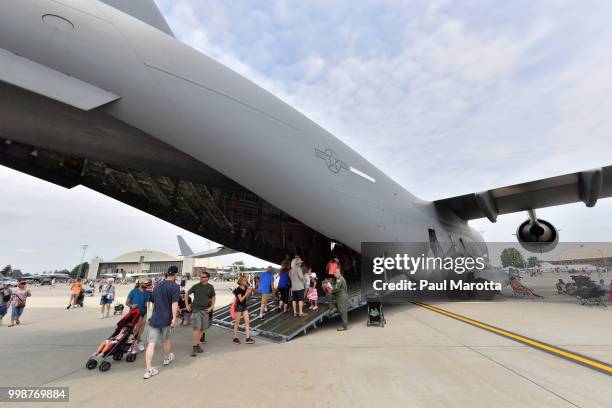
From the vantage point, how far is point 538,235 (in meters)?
12.6

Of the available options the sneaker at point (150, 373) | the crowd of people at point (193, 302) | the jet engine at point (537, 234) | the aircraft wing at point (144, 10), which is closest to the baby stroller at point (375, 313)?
the crowd of people at point (193, 302)

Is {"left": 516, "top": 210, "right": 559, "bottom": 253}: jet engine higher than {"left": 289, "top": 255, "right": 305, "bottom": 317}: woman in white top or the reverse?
higher

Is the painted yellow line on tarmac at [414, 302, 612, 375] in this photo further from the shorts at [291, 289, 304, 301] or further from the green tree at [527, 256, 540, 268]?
the green tree at [527, 256, 540, 268]

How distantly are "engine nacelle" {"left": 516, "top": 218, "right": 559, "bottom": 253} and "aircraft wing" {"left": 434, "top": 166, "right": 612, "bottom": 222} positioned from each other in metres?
1.12

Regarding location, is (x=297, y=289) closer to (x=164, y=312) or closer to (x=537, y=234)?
(x=164, y=312)

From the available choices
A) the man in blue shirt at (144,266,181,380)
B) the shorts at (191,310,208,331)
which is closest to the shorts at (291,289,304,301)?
the shorts at (191,310,208,331)

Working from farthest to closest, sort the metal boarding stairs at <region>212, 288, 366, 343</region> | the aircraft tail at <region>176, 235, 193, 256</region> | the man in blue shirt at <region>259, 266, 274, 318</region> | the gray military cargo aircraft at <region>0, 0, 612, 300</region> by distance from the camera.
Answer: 1. the aircraft tail at <region>176, 235, 193, 256</region>
2. the man in blue shirt at <region>259, 266, 274, 318</region>
3. the metal boarding stairs at <region>212, 288, 366, 343</region>
4. the gray military cargo aircraft at <region>0, 0, 612, 300</region>

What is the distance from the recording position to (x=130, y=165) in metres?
6.37

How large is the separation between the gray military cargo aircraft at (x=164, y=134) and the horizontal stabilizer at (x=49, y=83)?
14 millimetres

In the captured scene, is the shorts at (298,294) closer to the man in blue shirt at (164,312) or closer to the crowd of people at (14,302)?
the man in blue shirt at (164,312)

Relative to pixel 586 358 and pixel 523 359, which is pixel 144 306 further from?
pixel 586 358

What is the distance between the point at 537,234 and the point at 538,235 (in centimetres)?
5

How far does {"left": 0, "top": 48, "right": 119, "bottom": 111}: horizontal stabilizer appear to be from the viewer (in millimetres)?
3801

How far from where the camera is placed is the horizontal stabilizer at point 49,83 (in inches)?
150
